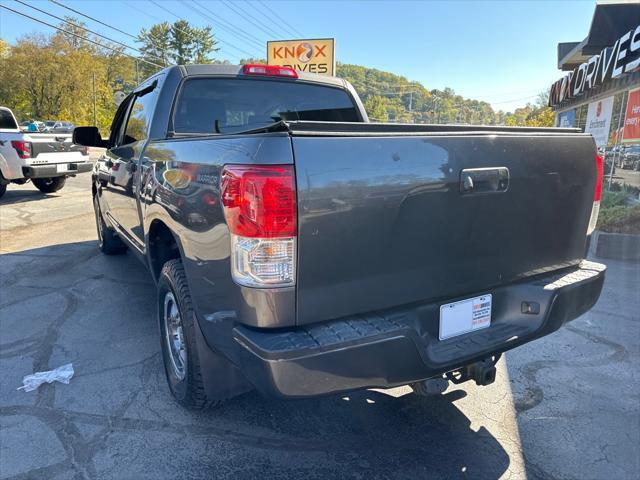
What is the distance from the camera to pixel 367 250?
1.88m

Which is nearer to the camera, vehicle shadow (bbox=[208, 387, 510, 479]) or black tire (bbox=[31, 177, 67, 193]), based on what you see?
Result: vehicle shadow (bbox=[208, 387, 510, 479])

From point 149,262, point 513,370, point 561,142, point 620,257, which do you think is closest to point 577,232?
point 561,142

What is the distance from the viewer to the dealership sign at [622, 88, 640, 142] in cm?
863

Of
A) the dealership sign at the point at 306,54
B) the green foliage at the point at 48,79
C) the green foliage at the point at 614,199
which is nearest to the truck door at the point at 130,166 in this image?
the green foliage at the point at 614,199

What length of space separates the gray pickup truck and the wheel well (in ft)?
1.14

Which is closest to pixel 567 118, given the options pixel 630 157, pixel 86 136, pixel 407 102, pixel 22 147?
pixel 630 157

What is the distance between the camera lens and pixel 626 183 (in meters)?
9.03

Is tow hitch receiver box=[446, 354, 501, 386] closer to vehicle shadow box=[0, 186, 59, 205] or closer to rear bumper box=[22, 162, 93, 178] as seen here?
rear bumper box=[22, 162, 93, 178]

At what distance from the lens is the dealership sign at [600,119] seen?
415 inches

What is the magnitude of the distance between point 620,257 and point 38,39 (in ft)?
179

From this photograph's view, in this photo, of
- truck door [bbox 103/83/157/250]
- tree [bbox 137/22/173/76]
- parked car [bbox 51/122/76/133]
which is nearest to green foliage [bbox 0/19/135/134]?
parked car [bbox 51/122/76/133]

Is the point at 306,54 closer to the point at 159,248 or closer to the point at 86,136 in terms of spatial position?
the point at 86,136

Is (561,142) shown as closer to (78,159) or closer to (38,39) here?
(78,159)

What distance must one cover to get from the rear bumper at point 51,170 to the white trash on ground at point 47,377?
8377mm
